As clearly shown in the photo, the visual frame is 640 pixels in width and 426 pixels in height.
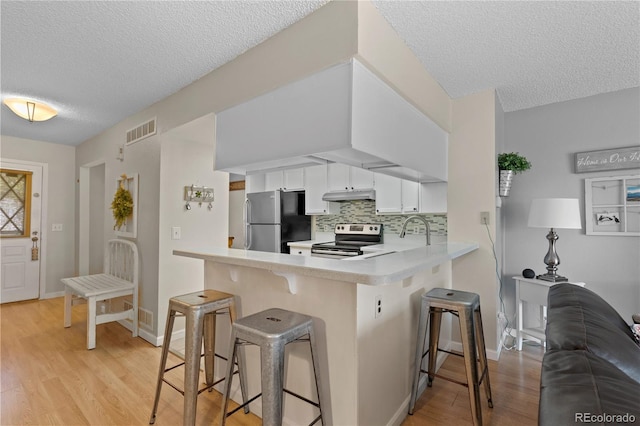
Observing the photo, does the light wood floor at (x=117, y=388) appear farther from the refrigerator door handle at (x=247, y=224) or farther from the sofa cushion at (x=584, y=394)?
the refrigerator door handle at (x=247, y=224)

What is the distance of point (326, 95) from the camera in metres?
1.85

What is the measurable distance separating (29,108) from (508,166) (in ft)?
15.2

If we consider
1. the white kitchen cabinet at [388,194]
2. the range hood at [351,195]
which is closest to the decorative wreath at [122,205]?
the range hood at [351,195]

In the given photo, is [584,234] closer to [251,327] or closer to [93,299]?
[251,327]

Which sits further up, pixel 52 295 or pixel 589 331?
pixel 589 331

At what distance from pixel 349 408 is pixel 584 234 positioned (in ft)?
9.67

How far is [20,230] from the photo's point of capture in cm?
469

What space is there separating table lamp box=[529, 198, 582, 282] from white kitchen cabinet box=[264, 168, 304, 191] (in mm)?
2771

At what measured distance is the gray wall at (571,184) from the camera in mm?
2895

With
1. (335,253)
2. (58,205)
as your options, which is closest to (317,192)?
(335,253)

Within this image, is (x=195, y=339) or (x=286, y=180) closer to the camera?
(x=195, y=339)

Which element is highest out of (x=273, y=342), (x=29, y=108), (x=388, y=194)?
(x=29, y=108)

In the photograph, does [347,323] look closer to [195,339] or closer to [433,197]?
[195,339]

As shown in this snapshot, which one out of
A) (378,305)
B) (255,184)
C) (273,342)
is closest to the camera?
(273,342)
